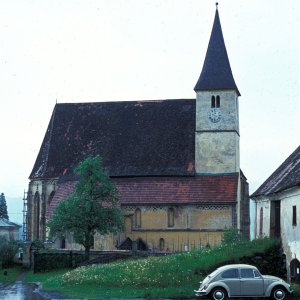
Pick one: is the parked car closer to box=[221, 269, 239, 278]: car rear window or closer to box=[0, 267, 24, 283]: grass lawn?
box=[221, 269, 239, 278]: car rear window

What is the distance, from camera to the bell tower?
6569 cm

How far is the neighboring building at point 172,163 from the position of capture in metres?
63.8

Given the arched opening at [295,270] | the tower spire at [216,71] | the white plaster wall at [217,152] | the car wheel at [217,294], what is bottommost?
the car wheel at [217,294]

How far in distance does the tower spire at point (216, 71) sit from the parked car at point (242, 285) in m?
36.9

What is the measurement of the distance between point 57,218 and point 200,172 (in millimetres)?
16413

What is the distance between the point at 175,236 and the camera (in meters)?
64.0

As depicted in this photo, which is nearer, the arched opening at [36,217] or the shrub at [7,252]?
the shrub at [7,252]

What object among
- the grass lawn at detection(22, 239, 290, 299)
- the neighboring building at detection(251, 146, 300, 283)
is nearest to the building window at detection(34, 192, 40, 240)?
the neighboring building at detection(251, 146, 300, 283)

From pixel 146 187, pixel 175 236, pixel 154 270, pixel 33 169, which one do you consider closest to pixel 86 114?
pixel 33 169

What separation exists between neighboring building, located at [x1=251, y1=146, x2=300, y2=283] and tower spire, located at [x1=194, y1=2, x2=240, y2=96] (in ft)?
64.5

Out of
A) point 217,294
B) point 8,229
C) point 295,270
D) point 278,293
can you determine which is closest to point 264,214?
point 295,270

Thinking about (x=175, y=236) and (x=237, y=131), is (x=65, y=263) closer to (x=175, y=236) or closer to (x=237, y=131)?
(x=175, y=236)

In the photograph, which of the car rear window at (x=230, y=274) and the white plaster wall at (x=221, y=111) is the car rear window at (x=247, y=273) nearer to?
the car rear window at (x=230, y=274)

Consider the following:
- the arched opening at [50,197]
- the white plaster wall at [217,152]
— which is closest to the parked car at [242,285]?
the white plaster wall at [217,152]
